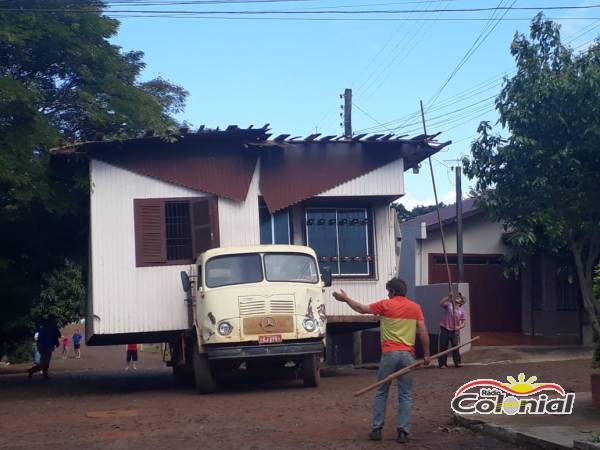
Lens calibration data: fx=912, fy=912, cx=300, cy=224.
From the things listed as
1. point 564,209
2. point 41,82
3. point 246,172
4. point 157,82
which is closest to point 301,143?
point 246,172

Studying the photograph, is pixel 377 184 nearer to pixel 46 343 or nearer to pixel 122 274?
pixel 122 274

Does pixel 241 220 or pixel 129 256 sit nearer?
pixel 129 256

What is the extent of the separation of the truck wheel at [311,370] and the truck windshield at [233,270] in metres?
1.72

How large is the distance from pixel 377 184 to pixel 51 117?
8301 mm

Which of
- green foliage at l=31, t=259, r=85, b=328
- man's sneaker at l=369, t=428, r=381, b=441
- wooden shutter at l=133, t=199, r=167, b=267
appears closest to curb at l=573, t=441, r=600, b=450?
man's sneaker at l=369, t=428, r=381, b=441

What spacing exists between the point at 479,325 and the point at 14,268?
12.5 metres

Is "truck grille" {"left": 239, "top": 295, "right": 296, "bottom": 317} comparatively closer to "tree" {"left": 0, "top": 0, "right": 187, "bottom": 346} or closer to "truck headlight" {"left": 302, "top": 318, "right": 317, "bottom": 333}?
"truck headlight" {"left": 302, "top": 318, "right": 317, "bottom": 333}

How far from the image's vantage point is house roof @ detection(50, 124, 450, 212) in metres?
18.0

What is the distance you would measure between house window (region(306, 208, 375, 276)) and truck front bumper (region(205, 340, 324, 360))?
155 inches

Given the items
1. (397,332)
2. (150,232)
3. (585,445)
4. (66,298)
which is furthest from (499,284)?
(66,298)

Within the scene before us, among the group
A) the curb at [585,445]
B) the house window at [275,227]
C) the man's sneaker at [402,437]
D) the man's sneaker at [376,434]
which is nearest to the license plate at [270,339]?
the house window at [275,227]

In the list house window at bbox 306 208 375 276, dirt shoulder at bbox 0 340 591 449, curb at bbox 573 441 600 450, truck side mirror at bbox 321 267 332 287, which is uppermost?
house window at bbox 306 208 375 276

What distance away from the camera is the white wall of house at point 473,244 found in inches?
997

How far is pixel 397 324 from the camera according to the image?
33.4 feet
